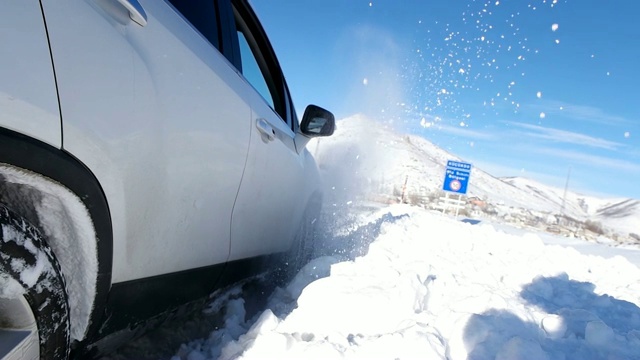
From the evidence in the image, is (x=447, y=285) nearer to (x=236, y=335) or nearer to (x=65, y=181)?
(x=236, y=335)

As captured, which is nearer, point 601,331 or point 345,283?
point 601,331

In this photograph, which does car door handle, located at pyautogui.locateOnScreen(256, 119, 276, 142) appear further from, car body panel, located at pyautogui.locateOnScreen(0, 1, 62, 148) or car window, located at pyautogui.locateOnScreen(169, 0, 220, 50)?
car body panel, located at pyautogui.locateOnScreen(0, 1, 62, 148)

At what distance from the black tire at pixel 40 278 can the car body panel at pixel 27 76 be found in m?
0.18

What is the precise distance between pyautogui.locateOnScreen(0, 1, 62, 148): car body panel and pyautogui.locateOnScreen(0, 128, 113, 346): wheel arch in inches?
1.1

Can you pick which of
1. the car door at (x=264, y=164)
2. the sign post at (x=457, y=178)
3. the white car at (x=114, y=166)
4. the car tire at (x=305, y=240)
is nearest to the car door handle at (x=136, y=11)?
the white car at (x=114, y=166)

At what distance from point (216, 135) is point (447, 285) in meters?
2.35

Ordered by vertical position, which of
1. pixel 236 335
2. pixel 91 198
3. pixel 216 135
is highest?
pixel 216 135

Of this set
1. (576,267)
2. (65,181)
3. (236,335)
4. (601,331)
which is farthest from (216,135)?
(576,267)

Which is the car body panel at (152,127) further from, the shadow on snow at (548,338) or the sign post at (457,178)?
the sign post at (457,178)

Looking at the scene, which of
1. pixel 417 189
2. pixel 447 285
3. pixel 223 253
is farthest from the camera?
pixel 417 189

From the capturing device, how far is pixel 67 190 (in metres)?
0.97

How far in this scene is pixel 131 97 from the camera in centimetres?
117

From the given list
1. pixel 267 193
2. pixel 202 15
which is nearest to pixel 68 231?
pixel 202 15

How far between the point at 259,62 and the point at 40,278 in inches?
98.6
